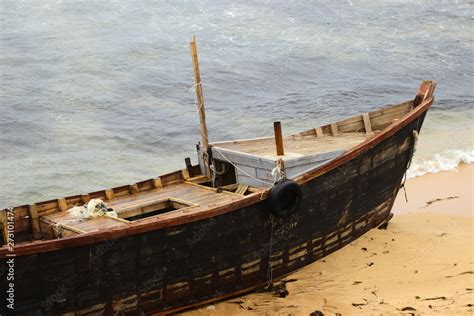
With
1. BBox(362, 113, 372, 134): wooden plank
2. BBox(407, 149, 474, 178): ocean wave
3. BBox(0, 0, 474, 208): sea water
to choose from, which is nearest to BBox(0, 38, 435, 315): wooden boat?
BBox(362, 113, 372, 134): wooden plank

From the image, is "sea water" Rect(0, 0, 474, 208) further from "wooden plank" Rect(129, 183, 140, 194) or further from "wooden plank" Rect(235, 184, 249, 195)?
"wooden plank" Rect(235, 184, 249, 195)

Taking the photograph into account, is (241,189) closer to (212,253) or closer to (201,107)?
(201,107)

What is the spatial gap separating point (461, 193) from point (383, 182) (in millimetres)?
3723

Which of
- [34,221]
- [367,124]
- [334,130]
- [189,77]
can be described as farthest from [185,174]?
[189,77]

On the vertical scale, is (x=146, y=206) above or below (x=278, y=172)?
below

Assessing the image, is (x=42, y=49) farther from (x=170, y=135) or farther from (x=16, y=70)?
(x=170, y=135)

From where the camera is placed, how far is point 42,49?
31578 mm

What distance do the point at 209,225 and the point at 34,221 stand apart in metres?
2.68

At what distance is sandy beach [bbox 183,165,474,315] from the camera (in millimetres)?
11461

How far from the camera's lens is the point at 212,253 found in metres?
11.2

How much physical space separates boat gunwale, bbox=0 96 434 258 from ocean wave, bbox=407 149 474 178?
5338 mm

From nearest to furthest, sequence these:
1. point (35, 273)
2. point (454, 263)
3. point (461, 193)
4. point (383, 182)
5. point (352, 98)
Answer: point (35, 273)
point (454, 263)
point (383, 182)
point (461, 193)
point (352, 98)

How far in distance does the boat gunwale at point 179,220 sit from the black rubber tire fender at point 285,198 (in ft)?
0.48

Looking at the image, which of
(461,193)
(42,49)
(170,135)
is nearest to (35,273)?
(461,193)
